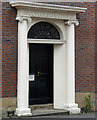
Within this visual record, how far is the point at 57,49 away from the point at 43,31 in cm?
86

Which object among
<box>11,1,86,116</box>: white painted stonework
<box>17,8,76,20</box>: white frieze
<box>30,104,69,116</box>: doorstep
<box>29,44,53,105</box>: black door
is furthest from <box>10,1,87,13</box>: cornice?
<box>30,104,69,116</box>: doorstep

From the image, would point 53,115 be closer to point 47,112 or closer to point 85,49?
point 47,112

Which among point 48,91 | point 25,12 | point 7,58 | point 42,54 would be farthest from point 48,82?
point 25,12

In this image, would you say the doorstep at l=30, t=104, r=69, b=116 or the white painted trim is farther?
the white painted trim

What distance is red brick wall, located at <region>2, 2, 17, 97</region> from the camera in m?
9.16

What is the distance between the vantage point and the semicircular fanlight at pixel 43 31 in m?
9.66

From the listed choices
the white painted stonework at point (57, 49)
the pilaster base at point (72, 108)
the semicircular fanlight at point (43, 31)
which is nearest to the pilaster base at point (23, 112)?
the white painted stonework at point (57, 49)

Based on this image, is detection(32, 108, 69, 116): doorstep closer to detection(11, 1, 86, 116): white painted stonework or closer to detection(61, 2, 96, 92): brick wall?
detection(11, 1, 86, 116): white painted stonework

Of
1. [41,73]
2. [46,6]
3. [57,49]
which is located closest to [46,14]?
[46,6]

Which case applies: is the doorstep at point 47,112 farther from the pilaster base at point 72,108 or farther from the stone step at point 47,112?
the pilaster base at point 72,108

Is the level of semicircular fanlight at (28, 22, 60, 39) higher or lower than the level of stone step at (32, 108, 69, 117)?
higher

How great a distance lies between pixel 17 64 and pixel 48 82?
1532 mm

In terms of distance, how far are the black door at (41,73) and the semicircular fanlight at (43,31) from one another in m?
0.38

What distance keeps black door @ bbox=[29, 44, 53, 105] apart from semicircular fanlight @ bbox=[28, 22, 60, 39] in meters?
0.38
